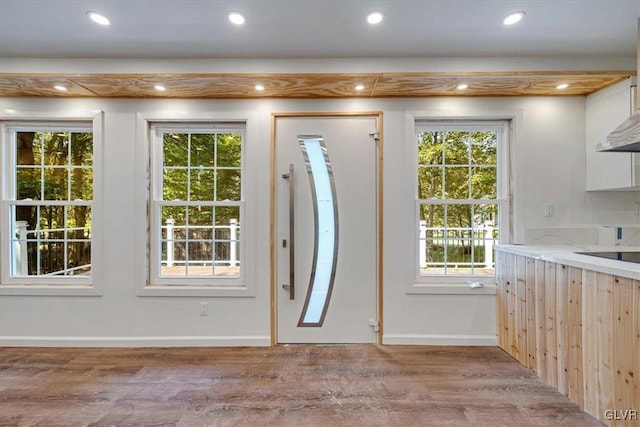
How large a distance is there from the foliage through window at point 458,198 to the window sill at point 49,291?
3.02 m

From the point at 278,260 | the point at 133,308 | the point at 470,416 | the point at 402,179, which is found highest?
the point at 402,179

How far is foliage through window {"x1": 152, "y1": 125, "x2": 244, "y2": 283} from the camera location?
2854mm

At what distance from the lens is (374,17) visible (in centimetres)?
194

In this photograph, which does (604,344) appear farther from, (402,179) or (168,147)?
(168,147)

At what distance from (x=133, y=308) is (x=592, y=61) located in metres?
4.29

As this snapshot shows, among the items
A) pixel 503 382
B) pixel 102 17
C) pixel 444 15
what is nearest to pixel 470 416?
pixel 503 382

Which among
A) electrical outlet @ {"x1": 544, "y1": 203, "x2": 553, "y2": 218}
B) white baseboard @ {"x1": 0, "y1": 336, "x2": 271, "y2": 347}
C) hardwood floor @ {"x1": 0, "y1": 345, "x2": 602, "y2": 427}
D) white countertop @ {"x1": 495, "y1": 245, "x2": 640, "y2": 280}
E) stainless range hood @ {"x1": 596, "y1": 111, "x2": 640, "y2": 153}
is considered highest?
stainless range hood @ {"x1": 596, "y1": 111, "x2": 640, "y2": 153}

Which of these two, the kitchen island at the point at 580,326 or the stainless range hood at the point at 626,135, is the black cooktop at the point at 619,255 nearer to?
the kitchen island at the point at 580,326

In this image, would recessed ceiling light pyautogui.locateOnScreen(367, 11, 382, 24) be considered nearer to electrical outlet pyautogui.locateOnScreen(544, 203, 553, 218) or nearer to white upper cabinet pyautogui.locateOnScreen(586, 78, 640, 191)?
white upper cabinet pyautogui.locateOnScreen(586, 78, 640, 191)

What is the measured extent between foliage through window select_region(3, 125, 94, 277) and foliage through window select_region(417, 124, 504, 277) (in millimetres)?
3134

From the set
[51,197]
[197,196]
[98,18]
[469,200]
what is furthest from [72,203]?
[469,200]

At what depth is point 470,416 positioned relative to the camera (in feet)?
5.81

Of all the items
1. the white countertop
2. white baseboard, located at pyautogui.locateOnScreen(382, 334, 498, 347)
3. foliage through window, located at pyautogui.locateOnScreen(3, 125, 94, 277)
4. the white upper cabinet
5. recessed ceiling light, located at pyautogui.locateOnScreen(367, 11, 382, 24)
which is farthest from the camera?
foliage through window, located at pyautogui.locateOnScreen(3, 125, 94, 277)

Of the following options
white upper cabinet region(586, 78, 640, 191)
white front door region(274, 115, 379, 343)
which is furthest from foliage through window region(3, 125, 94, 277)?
white upper cabinet region(586, 78, 640, 191)
